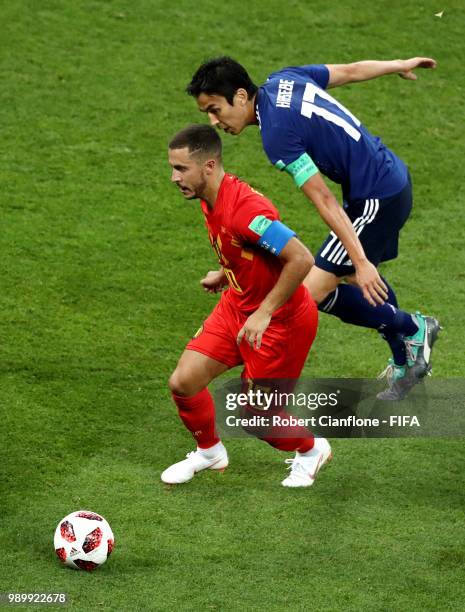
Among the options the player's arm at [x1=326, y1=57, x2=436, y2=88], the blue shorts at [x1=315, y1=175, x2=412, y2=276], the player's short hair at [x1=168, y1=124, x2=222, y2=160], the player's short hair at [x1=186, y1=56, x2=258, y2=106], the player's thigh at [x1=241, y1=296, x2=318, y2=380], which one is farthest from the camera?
the player's arm at [x1=326, y1=57, x2=436, y2=88]

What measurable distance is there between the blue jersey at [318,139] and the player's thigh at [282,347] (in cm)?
79

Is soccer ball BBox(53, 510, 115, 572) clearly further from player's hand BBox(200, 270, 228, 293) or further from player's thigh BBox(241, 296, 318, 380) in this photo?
player's hand BBox(200, 270, 228, 293)

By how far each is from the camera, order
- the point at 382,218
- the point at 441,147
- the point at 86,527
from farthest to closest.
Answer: the point at 441,147, the point at 382,218, the point at 86,527

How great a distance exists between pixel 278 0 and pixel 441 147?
9.82 feet

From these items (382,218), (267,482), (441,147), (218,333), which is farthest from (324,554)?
(441,147)

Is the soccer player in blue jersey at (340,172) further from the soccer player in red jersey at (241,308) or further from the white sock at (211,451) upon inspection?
the white sock at (211,451)

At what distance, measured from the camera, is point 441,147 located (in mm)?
11625

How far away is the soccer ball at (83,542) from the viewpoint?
20.6 feet

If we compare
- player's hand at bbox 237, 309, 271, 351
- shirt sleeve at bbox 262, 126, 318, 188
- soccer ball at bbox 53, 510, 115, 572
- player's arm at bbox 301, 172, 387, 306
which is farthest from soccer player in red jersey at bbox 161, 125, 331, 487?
soccer ball at bbox 53, 510, 115, 572

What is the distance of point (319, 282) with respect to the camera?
7836 mm

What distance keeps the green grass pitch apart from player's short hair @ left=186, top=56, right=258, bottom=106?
211 centimetres

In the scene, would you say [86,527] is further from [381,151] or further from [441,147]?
[441,147]

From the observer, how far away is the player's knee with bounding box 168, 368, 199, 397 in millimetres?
7043

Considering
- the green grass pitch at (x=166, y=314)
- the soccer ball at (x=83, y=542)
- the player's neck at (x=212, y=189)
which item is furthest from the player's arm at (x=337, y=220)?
the soccer ball at (x=83, y=542)
